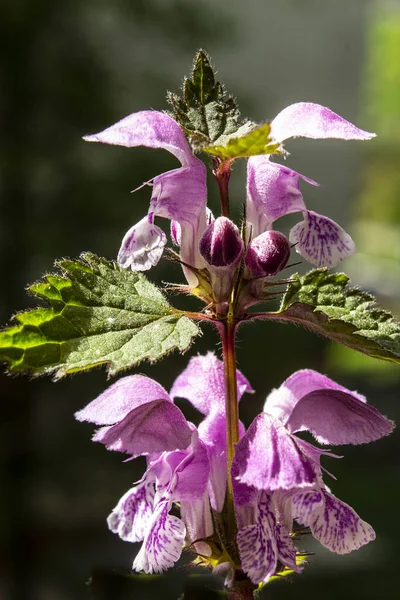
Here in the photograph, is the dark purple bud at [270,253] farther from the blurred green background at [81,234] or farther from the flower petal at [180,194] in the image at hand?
the blurred green background at [81,234]

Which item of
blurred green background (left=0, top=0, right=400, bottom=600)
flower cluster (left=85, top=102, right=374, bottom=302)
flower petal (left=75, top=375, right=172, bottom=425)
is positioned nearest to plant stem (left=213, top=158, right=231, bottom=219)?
flower cluster (left=85, top=102, right=374, bottom=302)

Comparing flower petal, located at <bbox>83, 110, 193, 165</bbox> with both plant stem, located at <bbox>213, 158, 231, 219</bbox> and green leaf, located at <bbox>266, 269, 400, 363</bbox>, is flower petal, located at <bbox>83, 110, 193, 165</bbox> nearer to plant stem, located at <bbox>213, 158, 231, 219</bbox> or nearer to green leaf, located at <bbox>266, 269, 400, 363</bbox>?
plant stem, located at <bbox>213, 158, 231, 219</bbox>

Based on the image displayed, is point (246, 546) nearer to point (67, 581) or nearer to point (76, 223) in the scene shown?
point (76, 223)

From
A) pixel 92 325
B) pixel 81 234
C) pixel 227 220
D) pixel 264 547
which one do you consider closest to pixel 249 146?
pixel 227 220

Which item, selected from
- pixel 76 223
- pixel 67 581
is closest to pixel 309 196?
pixel 76 223

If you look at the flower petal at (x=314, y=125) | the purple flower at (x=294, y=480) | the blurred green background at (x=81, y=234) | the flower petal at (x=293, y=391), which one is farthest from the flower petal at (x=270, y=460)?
the blurred green background at (x=81, y=234)
